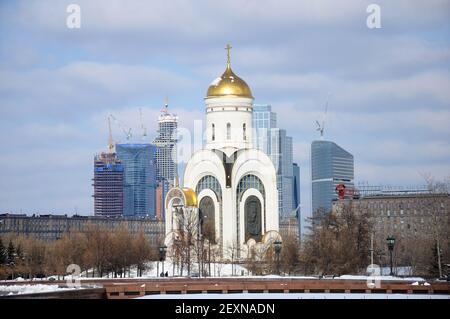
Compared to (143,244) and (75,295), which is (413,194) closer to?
(143,244)

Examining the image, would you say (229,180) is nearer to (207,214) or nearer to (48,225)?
(207,214)

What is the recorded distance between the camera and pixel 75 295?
173 ft

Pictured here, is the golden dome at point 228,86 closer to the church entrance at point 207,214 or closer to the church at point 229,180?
the church at point 229,180

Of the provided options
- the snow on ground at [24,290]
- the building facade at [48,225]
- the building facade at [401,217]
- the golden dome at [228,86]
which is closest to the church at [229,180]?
the golden dome at [228,86]

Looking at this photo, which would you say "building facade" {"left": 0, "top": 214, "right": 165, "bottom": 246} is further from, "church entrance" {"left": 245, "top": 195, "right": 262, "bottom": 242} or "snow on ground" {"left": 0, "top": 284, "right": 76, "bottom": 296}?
"snow on ground" {"left": 0, "top": 284, "right": 76, "bottom": 296}

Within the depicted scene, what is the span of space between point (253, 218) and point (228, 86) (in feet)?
39.1

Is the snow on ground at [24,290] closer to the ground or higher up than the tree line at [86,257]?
closer to the ground

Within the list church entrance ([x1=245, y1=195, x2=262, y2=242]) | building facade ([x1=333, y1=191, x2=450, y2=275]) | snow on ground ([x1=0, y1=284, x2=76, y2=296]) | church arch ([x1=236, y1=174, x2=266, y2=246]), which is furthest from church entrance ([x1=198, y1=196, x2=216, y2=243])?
snow on ground ([x1=0, y1=284, x2=76, y2=296])

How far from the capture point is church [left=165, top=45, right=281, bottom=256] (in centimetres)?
10706

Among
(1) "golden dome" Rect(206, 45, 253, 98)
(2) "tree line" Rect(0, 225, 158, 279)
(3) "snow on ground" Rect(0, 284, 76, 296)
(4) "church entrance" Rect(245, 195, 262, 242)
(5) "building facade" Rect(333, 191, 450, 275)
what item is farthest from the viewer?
(1) "golden dome" Rect(206, 45, 253, 98)

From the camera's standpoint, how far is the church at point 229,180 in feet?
351
